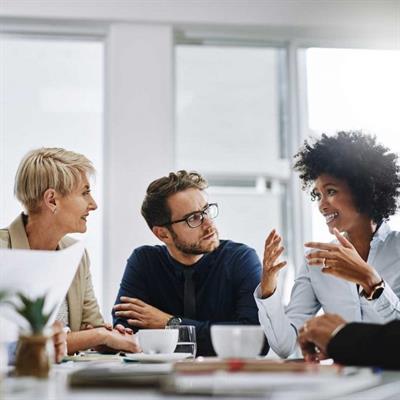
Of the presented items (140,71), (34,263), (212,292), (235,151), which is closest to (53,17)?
(140,71)

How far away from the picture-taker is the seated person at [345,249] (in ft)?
6.61

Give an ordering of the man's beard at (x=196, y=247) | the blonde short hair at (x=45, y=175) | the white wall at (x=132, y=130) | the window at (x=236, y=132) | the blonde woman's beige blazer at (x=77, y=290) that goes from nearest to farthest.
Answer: the blonde woman's beige blazer at (x=77, y=290) → the blonde short hair at (x=45, y=175) → the man's beard at (x=196, y=247) → the white wall at (x=132, y=130) → the window at (x=236, y=132)

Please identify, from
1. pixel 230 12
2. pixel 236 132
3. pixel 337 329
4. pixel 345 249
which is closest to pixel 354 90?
pixel 236 132

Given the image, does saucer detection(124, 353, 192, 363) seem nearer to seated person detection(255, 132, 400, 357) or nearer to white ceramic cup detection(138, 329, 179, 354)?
white ceramic cup detection(138, 329, 179, 354)

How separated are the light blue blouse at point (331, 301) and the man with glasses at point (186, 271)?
22 cm

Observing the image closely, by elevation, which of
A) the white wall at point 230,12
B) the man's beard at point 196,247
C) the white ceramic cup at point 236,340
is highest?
the white wall at point 230,12

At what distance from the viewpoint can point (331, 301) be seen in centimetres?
229

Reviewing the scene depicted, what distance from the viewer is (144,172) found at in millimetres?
3562

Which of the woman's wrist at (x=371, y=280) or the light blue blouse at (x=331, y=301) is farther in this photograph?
the light blue blouse at (x=331, y=301)

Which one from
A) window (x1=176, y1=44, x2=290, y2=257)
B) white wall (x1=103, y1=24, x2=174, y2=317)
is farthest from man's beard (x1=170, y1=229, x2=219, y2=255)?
window (x1=176, y1=44, x2=290, y2=257)

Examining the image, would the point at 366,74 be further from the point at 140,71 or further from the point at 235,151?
the point at 140,71

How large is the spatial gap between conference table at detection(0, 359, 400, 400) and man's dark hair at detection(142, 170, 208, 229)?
1.74 meters

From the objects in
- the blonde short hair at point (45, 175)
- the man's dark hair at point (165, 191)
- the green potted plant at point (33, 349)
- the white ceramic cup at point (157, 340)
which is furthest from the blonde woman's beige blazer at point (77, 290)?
the green potted plant at point (33, 349)

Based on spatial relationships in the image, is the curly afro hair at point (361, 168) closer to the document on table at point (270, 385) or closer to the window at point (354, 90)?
the window at point (354, 90)
